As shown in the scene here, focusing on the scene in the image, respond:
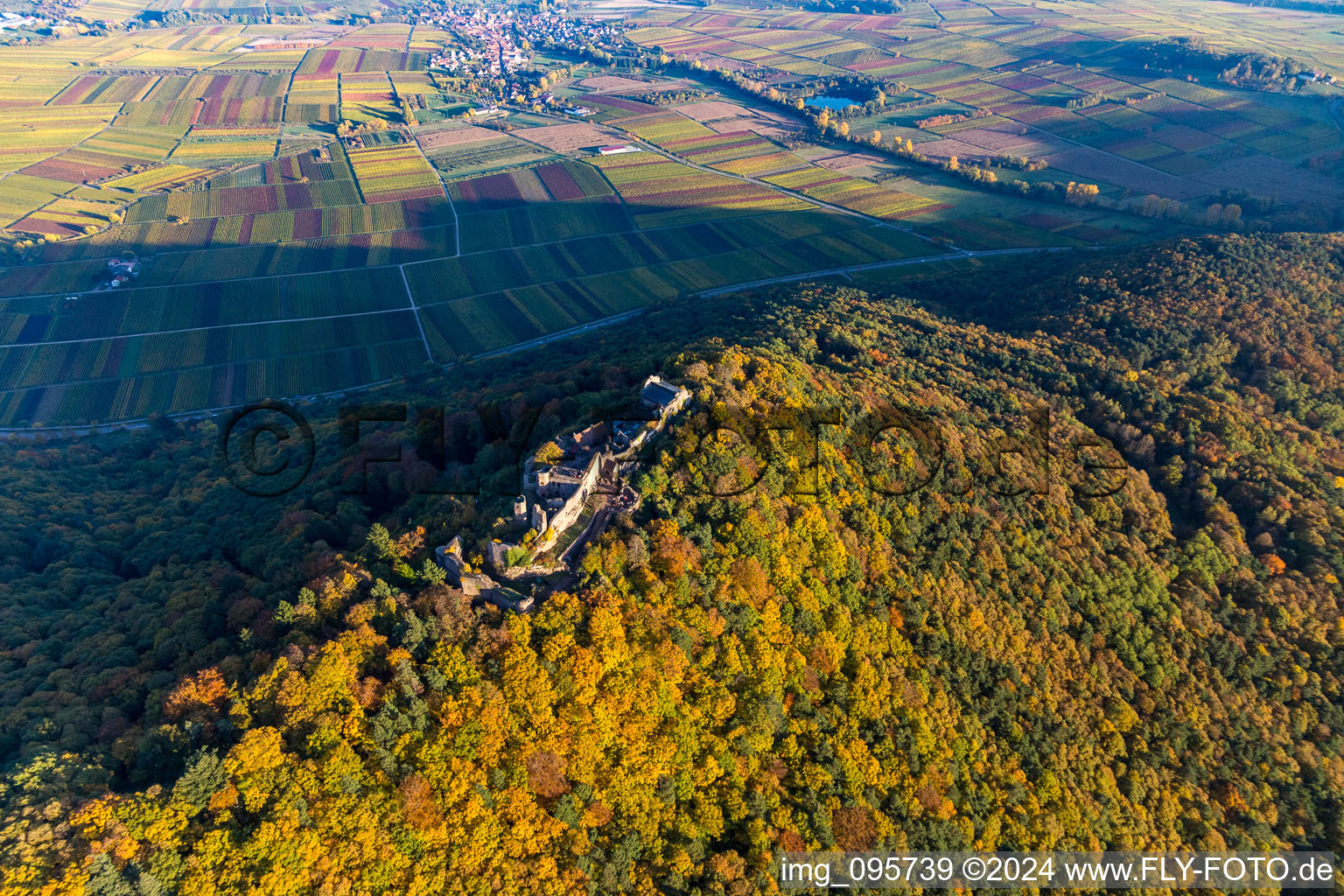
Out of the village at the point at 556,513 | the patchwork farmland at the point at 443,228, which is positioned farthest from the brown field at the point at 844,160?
the village at the point at 556,513

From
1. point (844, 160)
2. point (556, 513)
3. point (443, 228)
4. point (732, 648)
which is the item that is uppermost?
point (844, 160)

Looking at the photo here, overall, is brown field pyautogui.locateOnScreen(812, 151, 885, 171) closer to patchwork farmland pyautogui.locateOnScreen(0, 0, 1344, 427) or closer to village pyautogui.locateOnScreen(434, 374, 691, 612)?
patchwork farmland pyautogui.locateOnScreen(0, 0, 1344, 427)

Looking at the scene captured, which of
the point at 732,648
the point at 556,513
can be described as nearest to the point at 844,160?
the point at 556,513

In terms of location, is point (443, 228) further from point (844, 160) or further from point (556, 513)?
point (556, 513)

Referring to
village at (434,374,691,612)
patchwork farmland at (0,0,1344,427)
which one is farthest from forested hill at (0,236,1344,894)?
patchwork farmland at (0,0,1344,427)

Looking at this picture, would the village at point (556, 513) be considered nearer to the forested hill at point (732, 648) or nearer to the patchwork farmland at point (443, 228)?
the forested hill at point (732, 648)
